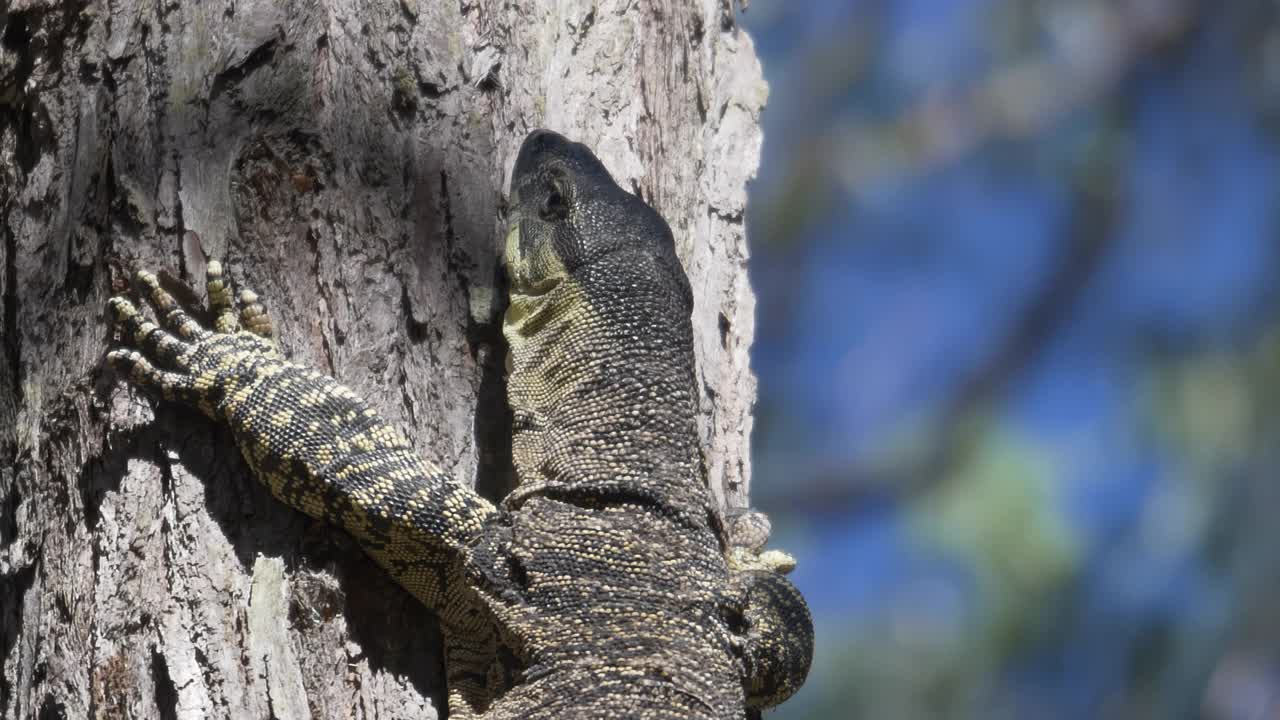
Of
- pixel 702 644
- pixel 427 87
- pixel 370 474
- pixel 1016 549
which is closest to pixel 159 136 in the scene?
pixel 427 87

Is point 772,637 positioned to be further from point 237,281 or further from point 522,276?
point 237,281

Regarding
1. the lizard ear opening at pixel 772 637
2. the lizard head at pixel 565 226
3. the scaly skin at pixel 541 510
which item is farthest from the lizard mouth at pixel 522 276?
the lizard ear opening at pixel 772 637

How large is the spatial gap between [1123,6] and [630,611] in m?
14.5

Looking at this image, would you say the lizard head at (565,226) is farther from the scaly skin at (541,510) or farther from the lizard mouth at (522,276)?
the scaly skin at (541,510)

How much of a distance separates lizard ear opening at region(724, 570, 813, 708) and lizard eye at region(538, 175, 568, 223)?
3.77 ft

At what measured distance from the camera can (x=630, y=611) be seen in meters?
3.25

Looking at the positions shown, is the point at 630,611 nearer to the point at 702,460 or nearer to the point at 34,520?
the point at 702,460

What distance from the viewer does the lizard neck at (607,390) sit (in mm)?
3432

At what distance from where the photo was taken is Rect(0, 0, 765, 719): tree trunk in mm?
3086

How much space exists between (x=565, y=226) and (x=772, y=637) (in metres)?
1.36

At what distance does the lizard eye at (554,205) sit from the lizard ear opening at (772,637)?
1.15 meters

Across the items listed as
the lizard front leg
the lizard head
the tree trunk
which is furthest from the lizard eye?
the lizard front leg

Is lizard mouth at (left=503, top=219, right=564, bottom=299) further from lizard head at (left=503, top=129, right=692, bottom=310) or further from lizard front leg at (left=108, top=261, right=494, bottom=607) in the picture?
lizard front leg at (left=108, top=261, right=494, bottom=607)

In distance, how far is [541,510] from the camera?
337 centimetres
